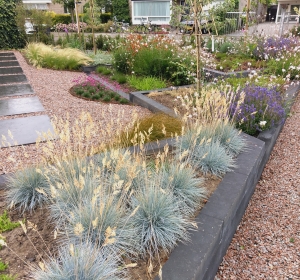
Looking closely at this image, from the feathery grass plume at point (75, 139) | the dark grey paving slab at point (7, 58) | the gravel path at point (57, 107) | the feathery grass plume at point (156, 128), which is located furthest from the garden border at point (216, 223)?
the dark grey paving slab at point (7, 58)

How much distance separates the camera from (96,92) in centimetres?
641

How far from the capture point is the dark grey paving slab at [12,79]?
7395 mm

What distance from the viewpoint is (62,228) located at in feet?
6.83

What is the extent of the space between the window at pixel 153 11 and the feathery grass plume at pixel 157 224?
92.4 feet

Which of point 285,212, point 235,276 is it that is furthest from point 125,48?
point 235,276

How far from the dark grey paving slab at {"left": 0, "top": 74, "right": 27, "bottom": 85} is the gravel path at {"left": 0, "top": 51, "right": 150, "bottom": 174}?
0.18 meters

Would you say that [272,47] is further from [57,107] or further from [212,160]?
[212,160]

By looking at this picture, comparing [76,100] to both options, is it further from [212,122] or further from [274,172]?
[274,172]

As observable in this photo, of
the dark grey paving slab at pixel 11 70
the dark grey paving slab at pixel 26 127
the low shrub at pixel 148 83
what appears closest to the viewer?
the dark grey paving slab at pixel 26 127

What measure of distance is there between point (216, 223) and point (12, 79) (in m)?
7.25

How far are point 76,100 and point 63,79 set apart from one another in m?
2.16

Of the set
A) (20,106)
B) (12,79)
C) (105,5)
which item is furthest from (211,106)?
(105,5)

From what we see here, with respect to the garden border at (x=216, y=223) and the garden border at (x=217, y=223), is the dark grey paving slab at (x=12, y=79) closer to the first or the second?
the garden border at (x=216, y=223)

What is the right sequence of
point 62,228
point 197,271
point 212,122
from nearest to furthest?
1. point 197,271
2. point 62,228
3. point 212,122
